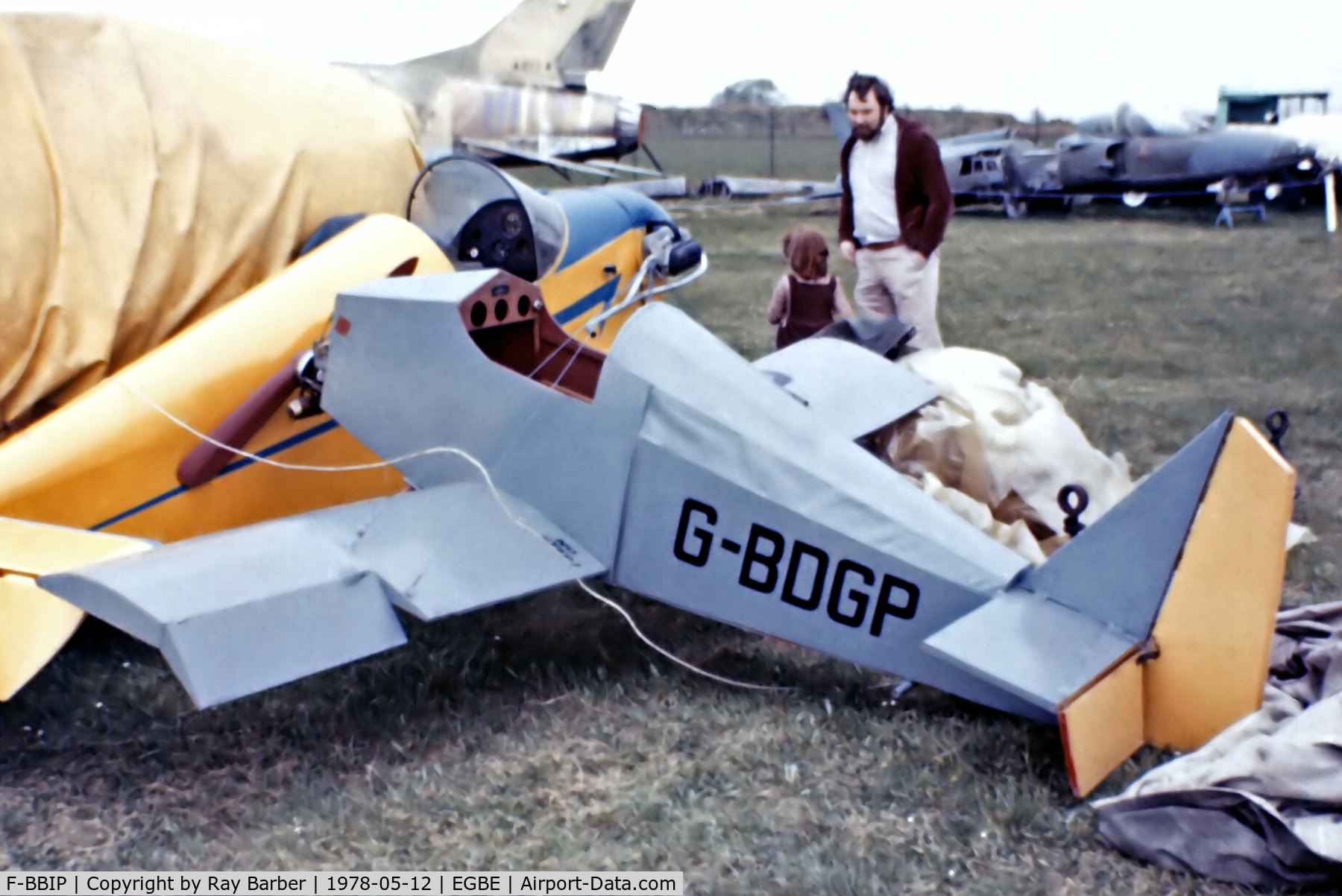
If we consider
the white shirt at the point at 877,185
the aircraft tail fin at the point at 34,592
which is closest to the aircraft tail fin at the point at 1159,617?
the aircraft tail fin at the point at 34,592

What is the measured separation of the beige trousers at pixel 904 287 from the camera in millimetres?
5934

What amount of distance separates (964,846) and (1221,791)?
563 millimetres

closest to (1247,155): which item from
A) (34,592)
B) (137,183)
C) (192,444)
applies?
(137,183)

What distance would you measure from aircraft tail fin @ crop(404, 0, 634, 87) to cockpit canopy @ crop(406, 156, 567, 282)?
1102cm

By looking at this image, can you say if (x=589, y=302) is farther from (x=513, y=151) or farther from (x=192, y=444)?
(x=513, y=151)

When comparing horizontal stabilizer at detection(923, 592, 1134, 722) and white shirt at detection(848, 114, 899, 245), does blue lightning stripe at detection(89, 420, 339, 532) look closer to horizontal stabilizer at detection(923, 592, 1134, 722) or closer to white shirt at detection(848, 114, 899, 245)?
horizontal stabilizer at detection(923, 592, 1134, 722)

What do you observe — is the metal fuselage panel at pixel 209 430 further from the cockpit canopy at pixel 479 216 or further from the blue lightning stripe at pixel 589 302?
the blue lightning stripe at pixel 589 302

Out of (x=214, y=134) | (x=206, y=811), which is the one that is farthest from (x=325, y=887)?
(x=214, y=134)

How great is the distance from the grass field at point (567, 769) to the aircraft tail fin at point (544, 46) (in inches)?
522

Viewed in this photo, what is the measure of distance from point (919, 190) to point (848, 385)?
1547 mm

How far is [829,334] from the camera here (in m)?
5.48

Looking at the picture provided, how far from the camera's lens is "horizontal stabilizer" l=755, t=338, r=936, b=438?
4586 mm

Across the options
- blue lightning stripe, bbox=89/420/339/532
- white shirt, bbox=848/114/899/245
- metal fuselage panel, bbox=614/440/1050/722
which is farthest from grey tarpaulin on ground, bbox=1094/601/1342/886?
white shirt, bbox=848/114/899/245

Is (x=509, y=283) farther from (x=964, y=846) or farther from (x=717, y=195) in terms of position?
(x=717, y=195)
